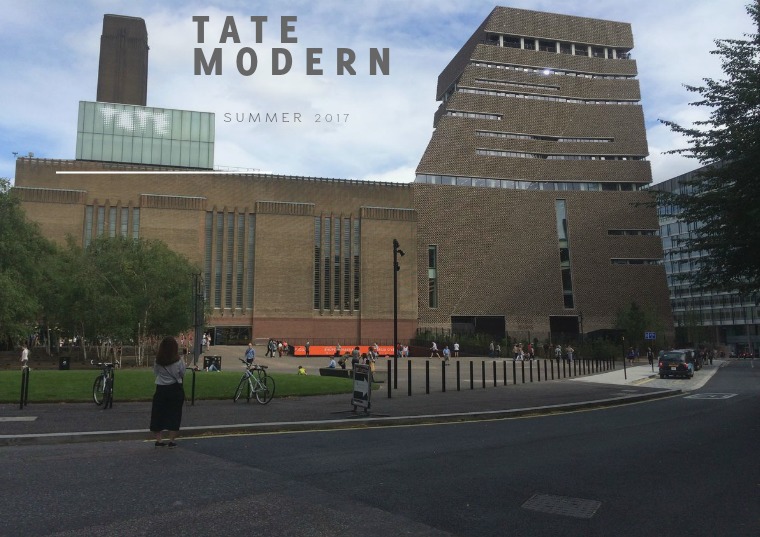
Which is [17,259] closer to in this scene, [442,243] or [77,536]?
[77,536]

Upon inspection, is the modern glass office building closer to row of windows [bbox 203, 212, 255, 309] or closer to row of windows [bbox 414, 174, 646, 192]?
row of windows [bbox 414, 174, 646, 192]

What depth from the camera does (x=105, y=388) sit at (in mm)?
13086

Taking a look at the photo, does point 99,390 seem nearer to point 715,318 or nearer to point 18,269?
point 18,269

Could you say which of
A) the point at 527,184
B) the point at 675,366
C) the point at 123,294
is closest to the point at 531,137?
the point at 527,184

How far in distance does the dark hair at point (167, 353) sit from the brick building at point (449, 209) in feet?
199

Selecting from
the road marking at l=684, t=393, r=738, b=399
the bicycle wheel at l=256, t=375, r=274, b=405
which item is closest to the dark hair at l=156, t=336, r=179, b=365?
the bicycle wheel at l=256, t=375, r=274, b=405

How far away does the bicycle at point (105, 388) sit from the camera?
13.0 m

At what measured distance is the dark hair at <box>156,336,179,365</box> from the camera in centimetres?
909

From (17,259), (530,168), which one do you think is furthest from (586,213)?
(17,259)

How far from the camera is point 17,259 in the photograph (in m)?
37.3

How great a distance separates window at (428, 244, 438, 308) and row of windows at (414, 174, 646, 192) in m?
9.11

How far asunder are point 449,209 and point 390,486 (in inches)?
2852

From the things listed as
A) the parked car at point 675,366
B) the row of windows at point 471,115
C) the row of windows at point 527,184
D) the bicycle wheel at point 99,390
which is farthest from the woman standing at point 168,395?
the row of windows at point 471,115

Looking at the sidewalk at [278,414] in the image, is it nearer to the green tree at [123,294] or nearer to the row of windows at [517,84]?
the green tree at [123,294]
